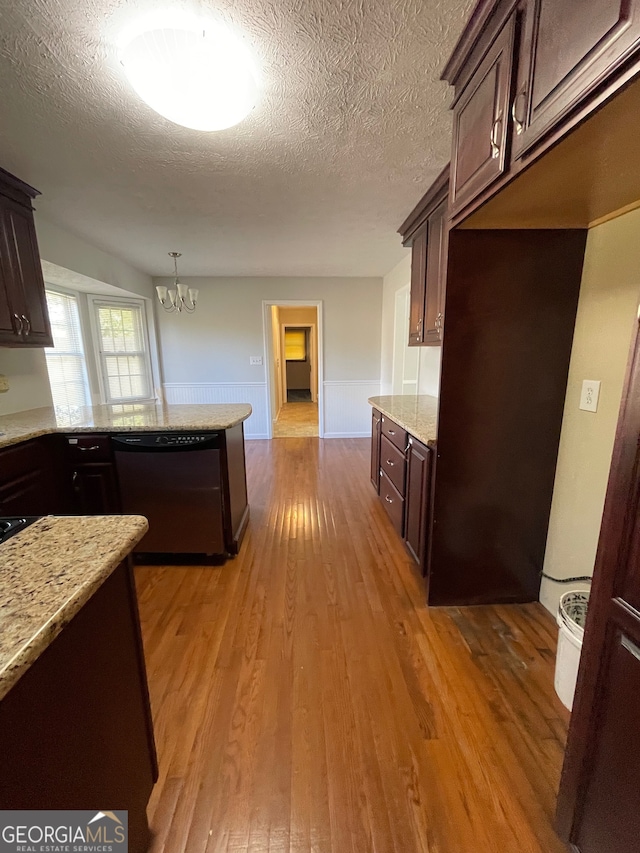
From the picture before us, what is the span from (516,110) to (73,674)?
5.77 ft

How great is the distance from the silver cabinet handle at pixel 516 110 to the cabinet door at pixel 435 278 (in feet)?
3.73

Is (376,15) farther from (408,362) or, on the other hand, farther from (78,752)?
(408,362)

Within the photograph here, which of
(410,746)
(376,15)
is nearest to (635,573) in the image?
(410,746)

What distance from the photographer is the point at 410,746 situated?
1220 mm

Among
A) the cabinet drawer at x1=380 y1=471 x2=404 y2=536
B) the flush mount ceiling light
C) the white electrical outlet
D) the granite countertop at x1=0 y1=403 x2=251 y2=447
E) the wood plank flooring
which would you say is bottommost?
the wood plank flooring

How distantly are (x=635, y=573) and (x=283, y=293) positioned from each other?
4930 millimetres

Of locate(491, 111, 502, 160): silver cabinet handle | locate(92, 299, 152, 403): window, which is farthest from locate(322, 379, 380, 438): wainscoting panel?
locate(491, 111, 502, 160): silver cabinet handle

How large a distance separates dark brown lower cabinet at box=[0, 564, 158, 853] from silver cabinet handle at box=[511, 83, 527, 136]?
1609 mm

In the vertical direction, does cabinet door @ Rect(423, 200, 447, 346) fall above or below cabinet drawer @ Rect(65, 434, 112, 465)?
above

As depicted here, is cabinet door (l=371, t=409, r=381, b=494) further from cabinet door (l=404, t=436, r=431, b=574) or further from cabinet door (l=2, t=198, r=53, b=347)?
cabinet door (l=2, t=198, r=53, b=347)

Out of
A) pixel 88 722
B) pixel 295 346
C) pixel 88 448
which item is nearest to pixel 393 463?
pixel 88 448

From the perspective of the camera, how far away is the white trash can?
4.14 feet

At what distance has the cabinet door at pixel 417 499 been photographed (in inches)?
75.5

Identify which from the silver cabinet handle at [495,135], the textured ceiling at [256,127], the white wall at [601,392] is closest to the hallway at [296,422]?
the textured ceiling at [256,127]
